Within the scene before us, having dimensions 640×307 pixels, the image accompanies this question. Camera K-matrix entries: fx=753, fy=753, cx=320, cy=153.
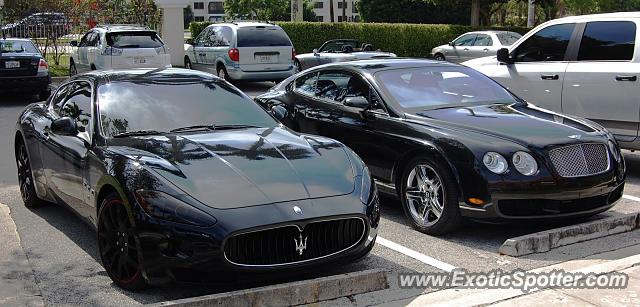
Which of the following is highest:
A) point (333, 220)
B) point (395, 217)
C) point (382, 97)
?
point (382, 97)

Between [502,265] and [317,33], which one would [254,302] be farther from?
[317,33]

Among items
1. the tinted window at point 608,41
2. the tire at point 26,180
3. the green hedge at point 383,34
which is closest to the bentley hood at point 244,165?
the tire at point 26,180

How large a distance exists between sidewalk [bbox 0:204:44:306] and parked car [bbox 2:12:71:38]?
1846 centimetres

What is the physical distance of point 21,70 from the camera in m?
16.3

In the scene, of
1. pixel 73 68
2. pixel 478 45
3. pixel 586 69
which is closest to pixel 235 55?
pixel 73 68

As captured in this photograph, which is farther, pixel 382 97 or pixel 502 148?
pixel 382 97

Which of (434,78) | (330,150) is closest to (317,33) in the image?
(434,78)

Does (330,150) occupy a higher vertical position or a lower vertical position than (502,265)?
higher

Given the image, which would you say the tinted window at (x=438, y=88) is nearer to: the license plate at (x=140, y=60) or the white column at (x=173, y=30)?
the license plate at (x=140, y=60)

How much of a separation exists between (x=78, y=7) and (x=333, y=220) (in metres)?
Answer: 23.1

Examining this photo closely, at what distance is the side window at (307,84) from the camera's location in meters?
8.17

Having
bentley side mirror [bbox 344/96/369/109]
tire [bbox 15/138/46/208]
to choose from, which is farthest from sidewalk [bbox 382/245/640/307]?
tire [bbox 15/138/46/208]

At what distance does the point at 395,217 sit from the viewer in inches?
273

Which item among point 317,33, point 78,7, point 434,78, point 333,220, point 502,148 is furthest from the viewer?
point 317,33
